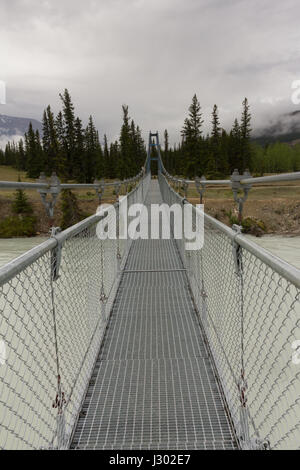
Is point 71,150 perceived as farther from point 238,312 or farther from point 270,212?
point 238,312

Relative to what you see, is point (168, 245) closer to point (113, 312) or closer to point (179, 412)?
point (113, 312)

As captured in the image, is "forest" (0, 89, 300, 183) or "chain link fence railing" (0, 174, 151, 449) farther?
"forest" (0, 89, 300, 183)

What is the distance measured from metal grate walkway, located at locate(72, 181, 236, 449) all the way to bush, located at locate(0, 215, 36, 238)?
22915 mm

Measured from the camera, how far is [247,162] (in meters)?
47.0

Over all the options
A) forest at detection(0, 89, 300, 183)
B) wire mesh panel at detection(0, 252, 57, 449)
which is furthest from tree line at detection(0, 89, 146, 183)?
wire mesh panel at detection(0, 252, 57, 449)

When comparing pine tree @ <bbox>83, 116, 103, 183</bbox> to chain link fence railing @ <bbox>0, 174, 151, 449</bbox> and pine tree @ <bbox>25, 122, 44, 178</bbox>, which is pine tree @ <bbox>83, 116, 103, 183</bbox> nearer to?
pine tree @ <bbox>25, 122, 44, 178</bbox>

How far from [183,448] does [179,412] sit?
0.82 ft

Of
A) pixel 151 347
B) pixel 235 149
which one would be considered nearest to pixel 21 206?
pixel 151 347

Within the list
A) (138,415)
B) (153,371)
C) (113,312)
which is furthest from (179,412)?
(113,312)

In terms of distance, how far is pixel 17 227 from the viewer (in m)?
25.0

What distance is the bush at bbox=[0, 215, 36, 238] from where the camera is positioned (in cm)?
2451

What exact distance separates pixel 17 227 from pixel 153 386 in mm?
24756

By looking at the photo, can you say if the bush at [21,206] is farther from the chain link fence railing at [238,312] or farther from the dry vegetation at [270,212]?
the chain link fence railing at [238,312]
